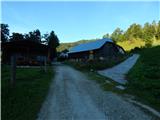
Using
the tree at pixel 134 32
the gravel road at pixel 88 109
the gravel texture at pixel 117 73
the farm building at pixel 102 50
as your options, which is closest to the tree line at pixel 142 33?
the tree at pixel 134 32

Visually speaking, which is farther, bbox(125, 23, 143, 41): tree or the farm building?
bbox(125, 23, 143, 41): tree

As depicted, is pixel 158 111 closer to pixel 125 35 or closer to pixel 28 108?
pixel 28 108

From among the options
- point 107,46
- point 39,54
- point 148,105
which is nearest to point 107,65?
point 39,54

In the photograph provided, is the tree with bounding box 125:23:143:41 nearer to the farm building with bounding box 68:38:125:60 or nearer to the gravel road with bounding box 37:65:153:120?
the farm building with bounding box 68:38:125:60

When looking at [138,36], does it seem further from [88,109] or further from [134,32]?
[88,109]

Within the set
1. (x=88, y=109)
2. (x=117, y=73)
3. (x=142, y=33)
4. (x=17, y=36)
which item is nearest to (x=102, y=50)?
(x=17, y=36)

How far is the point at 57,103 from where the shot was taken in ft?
36.6

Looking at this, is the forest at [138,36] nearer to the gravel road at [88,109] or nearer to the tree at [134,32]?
the tree at [134,32]

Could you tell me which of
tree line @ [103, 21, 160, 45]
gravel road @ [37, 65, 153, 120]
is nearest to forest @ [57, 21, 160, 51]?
tree line @ [103, 21, 160, 45]

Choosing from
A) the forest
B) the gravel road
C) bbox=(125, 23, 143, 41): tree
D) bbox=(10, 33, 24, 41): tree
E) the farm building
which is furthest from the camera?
bbox=(125, 23, 143, 41): tree

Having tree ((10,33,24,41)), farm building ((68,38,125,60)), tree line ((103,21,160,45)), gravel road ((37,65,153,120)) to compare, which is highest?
tree line ((103,21,160,45))

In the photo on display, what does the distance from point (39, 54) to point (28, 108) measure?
121 ft

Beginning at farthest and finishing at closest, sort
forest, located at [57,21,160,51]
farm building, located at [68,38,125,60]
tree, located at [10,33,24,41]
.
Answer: forest, located at [57,21,160,51], tree, located at [10,33,24,41], farm building, located at [68,38,125,60]

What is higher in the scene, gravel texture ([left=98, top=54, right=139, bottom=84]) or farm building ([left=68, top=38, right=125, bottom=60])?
farm building ([left=68, top=38, right=125, bottom=60])
